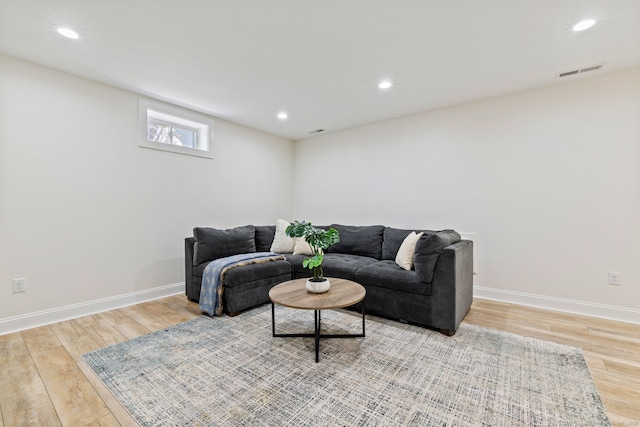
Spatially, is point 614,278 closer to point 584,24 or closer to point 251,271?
point 584,24

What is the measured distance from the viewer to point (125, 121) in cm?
320

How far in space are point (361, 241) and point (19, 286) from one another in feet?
11.8

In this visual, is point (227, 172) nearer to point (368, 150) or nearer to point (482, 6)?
point (368, 150)

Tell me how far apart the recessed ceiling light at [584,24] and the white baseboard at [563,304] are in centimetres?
257

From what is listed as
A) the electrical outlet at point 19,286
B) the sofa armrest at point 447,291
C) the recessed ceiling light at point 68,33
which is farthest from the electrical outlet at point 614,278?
the electrical outlet at point 19,286

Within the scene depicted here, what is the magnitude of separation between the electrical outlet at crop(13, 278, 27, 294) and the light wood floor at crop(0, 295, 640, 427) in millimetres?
381

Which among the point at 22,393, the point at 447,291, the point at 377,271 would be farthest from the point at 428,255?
the point at 22,393

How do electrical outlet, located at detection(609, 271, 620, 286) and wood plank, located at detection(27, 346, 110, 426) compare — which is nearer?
wood plank, located at detection(27, 346, 110, 426)

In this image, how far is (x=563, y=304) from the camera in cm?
299

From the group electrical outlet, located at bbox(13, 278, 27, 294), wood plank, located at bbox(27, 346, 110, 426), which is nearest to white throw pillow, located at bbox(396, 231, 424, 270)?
wood plank, located at bbox(27, 346, 110, 426)

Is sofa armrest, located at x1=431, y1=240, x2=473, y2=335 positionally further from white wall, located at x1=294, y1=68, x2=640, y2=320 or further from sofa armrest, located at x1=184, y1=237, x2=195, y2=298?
sofa armrest, located at x1=184, y1=237, x2=195, y2=298

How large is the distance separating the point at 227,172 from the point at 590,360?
4.42 m

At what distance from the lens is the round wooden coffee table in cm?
203

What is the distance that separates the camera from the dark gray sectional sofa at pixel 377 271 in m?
2.48
